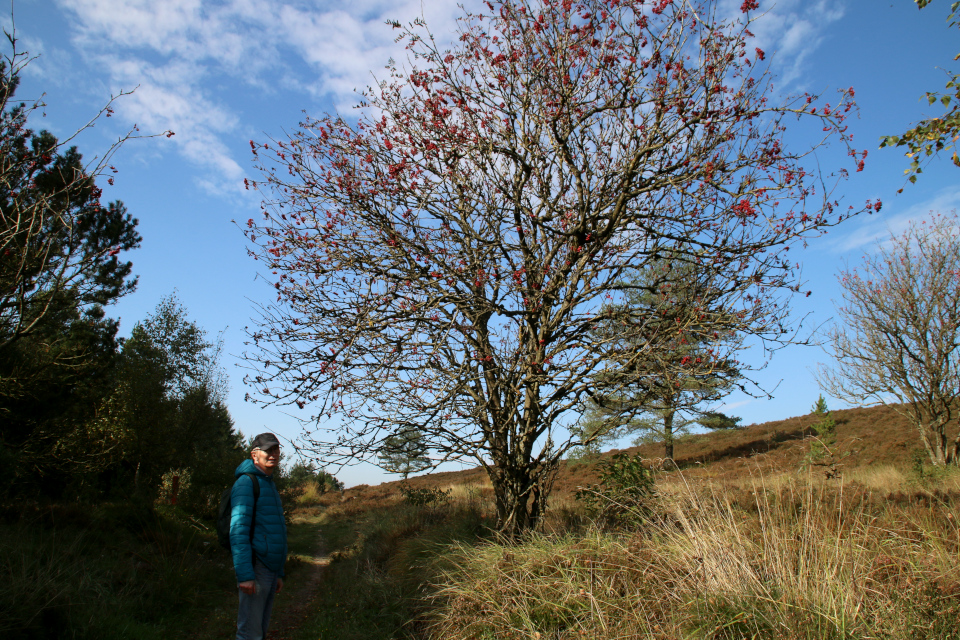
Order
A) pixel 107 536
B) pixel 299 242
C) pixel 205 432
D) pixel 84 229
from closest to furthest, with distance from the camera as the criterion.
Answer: pixel 299 242 → pixel 107 536 → pixel 84 229 → pixel 205 432

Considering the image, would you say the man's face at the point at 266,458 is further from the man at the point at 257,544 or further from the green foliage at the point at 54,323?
the green foliage at the point at 54,323

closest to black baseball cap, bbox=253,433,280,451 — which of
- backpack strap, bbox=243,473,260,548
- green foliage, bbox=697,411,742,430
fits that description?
backpack strap, bbox=243,473,260,548

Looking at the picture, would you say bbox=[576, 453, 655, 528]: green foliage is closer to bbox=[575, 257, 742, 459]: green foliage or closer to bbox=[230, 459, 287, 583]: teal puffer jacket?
bbox=[575, 257, 742, 459]: green foliage

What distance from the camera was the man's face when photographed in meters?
4.28

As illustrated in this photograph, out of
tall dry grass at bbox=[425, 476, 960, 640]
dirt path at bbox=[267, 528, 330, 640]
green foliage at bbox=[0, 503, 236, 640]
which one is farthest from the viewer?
dirt path at bbox=[267, 528, 330, 640]

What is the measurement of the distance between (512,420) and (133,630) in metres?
4.55

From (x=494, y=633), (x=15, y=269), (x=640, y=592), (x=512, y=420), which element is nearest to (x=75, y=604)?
(x=15, y=269)

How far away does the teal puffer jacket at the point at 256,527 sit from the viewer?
383 centimetres

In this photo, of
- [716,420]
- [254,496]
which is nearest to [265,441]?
[254,496]

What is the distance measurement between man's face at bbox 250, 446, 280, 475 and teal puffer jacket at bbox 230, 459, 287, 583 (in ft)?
0.19

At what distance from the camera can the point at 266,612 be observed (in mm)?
4051

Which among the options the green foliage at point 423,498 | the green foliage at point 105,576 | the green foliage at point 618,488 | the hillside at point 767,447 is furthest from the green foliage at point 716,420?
the green foliage at point 105,576

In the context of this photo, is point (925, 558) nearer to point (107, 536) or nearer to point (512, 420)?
point (512, 420)

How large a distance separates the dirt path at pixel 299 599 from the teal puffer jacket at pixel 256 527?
2.88 m
